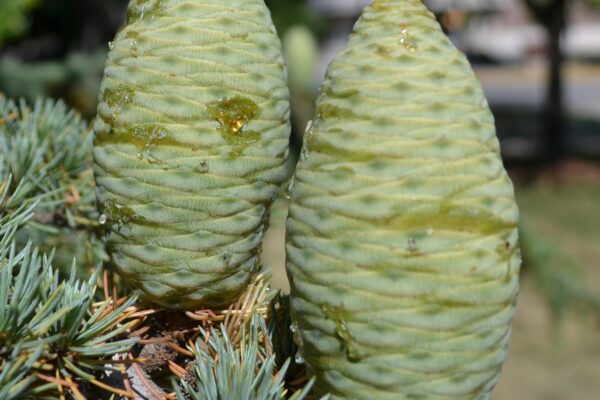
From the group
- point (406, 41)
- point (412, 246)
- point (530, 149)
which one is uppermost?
point (406, 41)

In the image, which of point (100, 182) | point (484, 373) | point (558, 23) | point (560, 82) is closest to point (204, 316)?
point (100, 182)

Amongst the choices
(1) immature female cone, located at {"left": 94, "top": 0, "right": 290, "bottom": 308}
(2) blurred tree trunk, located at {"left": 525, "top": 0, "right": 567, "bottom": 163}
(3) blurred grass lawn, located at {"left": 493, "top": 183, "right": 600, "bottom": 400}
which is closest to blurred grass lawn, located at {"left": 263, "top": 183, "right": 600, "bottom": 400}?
(3) blurred grass lawn, located at {"left": 493, "top": 183, "right": 600, "bottom": 400}

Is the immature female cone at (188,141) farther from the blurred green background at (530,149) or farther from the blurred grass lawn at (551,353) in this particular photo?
the blurred grass lawn at (551,353)

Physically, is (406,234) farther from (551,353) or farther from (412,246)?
(551,353)

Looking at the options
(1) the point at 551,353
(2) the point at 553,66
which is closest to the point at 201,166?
(1) the point at 551,353

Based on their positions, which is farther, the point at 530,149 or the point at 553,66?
the point at 530,149

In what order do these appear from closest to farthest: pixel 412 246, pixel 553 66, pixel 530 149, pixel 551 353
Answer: pixel 412 246, pixel 551 353, pixel 553 66, pixel 530 149

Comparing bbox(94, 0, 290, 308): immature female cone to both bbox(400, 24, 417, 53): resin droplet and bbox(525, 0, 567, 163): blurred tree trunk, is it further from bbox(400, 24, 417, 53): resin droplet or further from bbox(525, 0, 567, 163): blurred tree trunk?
bbox(525, 0, 567, 163): blurred tree trunk
